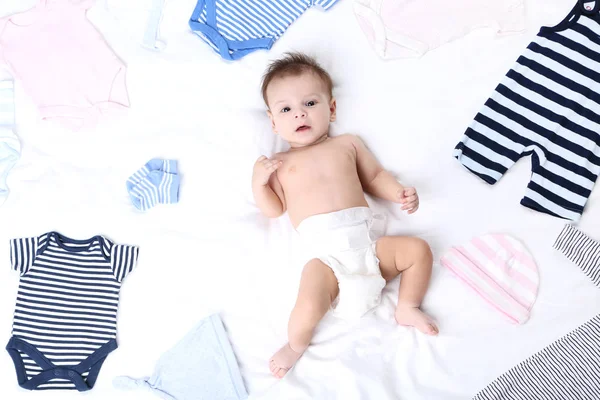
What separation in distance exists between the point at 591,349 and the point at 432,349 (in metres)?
0.34

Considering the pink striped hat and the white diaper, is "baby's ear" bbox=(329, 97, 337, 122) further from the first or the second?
the pink striped hat

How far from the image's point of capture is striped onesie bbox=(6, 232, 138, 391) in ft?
4.79

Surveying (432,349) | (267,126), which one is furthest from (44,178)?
(432,349)

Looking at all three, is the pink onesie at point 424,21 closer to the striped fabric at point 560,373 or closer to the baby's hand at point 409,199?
the baby's hand at point 409,199

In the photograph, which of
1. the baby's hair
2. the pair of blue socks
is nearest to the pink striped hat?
the baby's hair

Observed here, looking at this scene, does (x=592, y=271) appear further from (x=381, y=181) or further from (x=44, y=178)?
(x=44, y=178)

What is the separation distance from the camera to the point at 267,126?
162 centimetres

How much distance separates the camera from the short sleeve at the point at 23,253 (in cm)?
152

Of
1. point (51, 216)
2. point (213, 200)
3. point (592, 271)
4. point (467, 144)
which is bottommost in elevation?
point (51, 216)

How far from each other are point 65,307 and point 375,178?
0.86 m

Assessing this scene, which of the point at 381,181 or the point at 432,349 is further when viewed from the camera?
the point at 381,181

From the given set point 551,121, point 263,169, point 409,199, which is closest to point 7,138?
point 263,169

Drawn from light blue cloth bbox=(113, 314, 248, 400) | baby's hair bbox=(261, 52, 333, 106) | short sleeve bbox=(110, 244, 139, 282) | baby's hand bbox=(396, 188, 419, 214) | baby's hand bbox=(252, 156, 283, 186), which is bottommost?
light blue cloth bbox=(113, 314, 248, 400)

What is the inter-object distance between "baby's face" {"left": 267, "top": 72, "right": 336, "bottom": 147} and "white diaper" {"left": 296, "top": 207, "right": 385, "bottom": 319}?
9.3 inches
